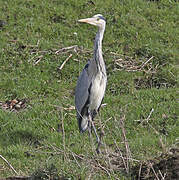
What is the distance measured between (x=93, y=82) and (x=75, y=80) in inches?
71.7

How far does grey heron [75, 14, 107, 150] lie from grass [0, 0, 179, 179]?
1.02ft

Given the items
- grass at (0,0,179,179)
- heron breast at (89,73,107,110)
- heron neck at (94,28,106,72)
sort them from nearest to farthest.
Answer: grass at (0,0,179,179), heron neck at (94,28,106,72), heron breast at (89,73,107,110)

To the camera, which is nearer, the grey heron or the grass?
the grass

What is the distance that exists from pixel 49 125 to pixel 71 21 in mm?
3691

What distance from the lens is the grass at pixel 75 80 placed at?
6.03 metres

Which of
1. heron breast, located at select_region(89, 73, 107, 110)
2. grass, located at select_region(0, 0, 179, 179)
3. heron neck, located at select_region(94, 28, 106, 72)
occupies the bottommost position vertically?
grass, located at select_region(0, 0, 179, 179)

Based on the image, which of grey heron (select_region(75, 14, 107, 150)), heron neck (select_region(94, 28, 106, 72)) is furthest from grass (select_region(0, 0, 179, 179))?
heron neck (select_region(94, 28, 106, 72))

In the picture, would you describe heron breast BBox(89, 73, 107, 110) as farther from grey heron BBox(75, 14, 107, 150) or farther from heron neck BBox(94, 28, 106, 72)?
heron neck BBox(94, 28, 106, 72)

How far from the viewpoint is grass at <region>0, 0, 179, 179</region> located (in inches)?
237

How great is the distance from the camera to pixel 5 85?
27.5 ft

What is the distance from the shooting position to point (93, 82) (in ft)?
22.6

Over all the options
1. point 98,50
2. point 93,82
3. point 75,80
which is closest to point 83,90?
point 93,82

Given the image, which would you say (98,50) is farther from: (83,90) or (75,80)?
(75,80)

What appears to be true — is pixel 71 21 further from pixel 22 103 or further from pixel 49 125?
pixel 49 125
